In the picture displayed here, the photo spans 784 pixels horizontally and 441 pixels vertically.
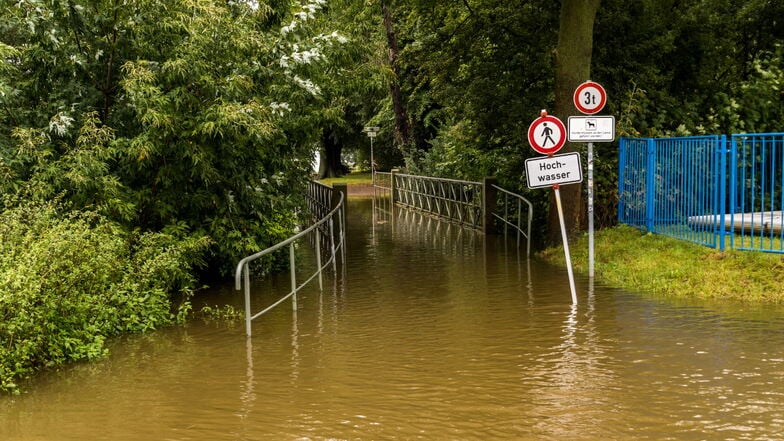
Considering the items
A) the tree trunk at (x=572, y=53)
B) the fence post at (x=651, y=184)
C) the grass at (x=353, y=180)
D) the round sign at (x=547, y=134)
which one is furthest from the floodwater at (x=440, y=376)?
the grass at (x=353, y=180)

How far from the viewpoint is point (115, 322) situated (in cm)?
884

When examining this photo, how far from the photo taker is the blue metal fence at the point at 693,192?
37.4ft

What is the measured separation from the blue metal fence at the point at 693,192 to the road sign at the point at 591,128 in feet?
4.79

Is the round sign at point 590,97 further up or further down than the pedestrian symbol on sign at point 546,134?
further up

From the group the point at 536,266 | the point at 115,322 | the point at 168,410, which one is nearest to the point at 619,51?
the point at 536,266

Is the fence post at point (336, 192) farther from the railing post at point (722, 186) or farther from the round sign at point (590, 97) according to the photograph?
the railing post at point (722, 186)

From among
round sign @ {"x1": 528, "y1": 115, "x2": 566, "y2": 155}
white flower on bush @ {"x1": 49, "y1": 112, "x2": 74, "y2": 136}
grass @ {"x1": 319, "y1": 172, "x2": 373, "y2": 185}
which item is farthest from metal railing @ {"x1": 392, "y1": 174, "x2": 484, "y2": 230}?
grass @ {"x1": 319, "y1": 172, "x2": 373, "y2": 185}

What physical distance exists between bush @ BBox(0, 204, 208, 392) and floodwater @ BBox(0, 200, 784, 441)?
0.89 feet

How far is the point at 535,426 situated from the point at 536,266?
8.07 metres

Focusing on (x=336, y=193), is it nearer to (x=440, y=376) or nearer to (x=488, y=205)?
(x=488, y=205)

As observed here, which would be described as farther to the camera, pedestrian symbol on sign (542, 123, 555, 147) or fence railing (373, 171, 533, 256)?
fence railing (373, 171, 533, 256)

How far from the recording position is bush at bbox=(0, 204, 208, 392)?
23.4 feet

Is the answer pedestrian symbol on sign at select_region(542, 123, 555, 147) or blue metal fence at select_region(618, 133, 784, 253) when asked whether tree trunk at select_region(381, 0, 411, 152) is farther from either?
pedestrian symbol on sign at select_region(542, 123, 555, 147)

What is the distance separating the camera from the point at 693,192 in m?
A: 12.7
